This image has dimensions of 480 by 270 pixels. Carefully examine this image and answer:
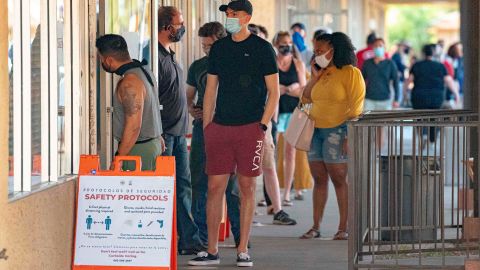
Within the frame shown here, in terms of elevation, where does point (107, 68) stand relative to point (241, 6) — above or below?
below

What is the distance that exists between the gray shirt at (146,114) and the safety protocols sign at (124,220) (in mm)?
765

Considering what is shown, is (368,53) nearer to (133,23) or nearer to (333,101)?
(333,101)

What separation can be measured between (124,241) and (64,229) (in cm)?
38

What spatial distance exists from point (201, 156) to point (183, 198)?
1.35 feet

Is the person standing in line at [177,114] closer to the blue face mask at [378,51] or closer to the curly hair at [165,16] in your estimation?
the curly hair at [165,16]

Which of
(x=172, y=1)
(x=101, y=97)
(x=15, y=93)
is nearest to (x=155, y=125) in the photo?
(x=101, y=97)

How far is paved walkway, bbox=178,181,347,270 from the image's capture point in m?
9.66

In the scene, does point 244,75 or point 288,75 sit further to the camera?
point 288,75

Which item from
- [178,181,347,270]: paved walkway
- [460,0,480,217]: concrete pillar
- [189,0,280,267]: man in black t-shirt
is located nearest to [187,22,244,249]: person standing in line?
[178,181,347,270]: paved walkway

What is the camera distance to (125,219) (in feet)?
26.0

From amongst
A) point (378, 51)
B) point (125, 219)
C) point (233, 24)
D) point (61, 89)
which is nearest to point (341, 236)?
point (233, 24)

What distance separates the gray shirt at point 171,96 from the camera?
9.81 metres

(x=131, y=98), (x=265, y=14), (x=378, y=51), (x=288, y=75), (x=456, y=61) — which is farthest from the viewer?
(x=456, y=61)

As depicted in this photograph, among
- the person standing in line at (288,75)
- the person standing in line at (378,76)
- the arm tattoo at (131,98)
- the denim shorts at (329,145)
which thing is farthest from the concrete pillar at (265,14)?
the arm tattoo at (131,98)
